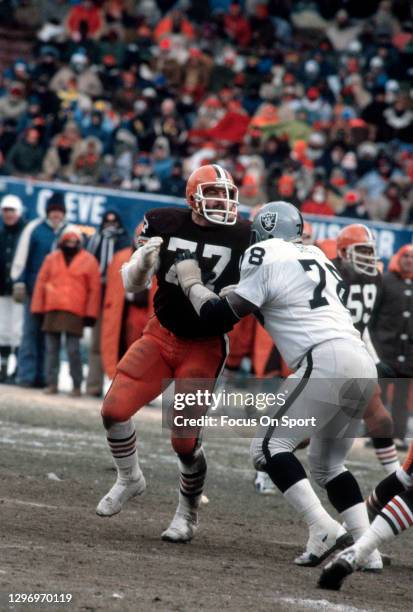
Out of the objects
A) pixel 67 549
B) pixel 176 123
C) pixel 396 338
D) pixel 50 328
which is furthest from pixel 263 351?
pixel 176 123

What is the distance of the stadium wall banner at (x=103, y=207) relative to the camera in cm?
1491

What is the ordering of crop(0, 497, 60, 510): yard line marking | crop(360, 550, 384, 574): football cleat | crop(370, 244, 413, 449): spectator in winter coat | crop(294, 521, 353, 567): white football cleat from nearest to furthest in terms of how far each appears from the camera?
crop(294, 521, 353, 567): white football cleat, crop(360, 550, 384, 574): football cleat, crop(0, 497, 60, 510): yard line marking, crop(370, 244, 413, 449): spectator in winter coat

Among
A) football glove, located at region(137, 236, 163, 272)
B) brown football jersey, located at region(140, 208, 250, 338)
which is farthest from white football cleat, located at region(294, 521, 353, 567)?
football glove, located at region(137, 236, 163, 272)

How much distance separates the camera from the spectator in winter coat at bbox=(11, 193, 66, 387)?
1380 cm

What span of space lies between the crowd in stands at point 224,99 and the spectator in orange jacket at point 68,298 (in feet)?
11.7

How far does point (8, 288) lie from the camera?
46.1 ft

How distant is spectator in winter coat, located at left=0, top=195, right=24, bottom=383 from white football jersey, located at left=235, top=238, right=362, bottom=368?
7.84m

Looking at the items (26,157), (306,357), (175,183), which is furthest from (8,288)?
(306,357)

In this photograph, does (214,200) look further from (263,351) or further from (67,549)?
(263,351)

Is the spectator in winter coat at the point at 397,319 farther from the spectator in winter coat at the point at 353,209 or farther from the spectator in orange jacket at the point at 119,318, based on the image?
the spectator in winter coat at the point at 353,209

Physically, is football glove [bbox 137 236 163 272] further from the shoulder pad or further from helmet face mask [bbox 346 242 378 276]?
helmet face mask [bbox 346 242 378 276]

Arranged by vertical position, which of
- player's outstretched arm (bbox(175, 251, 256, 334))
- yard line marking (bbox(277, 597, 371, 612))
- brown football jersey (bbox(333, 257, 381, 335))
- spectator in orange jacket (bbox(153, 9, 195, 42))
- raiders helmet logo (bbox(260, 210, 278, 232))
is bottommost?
yard line marking (bbox(277, 597, 371, 612))

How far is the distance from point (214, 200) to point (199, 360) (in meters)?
0.84

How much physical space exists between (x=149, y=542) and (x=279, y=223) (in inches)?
68.1
